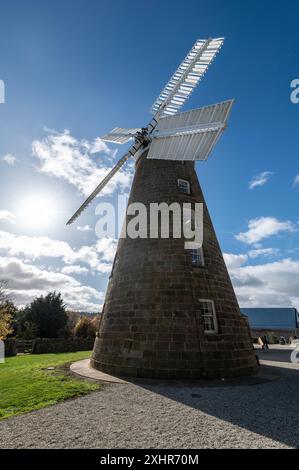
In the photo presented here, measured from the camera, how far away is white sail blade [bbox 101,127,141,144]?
1672 centimetres

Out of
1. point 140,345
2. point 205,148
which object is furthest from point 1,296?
point 205,148

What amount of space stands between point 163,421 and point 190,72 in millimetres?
16160

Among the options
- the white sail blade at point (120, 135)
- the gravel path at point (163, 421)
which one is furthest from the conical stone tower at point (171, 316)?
the white sail blade at point (120, 135)

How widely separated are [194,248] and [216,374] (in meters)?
5.05

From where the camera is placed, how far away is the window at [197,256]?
11.8m

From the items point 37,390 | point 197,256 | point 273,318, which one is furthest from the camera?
point 273,318

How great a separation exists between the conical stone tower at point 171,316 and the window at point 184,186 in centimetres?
63

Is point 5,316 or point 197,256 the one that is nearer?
point 197,256

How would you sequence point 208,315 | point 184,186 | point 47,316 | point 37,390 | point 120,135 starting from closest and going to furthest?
point 37,390 < point 208,315 < point 184,186 < point 120,135 < point 47,316

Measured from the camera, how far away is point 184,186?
46.4 feet

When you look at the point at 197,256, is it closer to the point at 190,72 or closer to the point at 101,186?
the point at 101,186

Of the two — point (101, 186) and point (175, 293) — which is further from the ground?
point (101, 186)

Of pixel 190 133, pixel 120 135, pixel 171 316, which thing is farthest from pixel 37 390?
pixel 120 135

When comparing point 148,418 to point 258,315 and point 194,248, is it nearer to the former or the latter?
point 194,248
